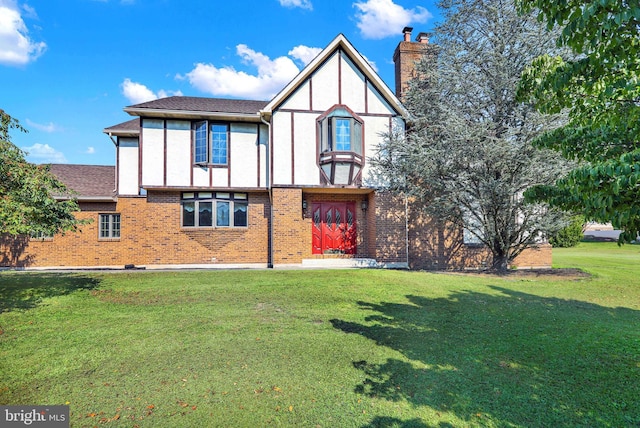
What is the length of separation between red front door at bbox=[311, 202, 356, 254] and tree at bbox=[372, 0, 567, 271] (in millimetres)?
2787

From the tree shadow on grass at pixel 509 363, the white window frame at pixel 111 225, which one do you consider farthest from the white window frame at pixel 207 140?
the tree shadow on grass at pixel 509 363

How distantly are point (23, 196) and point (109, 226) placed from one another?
979cm

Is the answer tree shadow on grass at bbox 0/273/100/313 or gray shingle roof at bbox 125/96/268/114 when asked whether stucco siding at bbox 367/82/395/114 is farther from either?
tree shadow on grass at bbox 0/273/100/313

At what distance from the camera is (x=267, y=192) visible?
15375 millimetres

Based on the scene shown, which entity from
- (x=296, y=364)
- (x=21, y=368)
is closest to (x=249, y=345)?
(x=296, y=364)

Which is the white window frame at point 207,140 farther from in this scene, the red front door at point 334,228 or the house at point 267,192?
the red front door at point 334,228

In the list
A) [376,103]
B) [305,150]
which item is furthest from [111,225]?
[376,103]

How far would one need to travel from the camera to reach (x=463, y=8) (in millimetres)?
12969

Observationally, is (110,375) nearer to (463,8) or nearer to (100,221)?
(100,221)

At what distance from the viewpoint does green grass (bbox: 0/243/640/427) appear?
377 cm

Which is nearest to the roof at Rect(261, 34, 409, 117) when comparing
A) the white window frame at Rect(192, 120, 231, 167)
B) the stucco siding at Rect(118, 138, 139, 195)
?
the white window frame at Rect(192, 120, 231, 167)

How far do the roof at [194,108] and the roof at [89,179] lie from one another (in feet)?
13.5

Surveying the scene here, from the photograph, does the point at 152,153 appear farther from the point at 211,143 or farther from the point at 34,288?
the point at 34,288

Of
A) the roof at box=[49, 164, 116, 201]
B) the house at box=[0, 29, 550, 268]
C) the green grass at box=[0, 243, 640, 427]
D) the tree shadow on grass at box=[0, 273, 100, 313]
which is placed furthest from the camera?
the roof at box=[49, 164, 116, 201]
